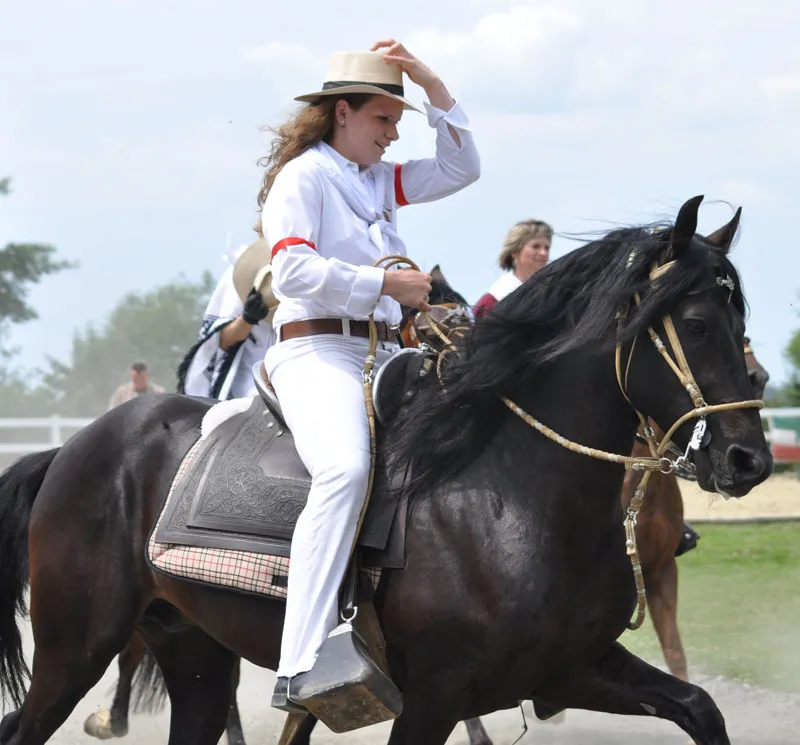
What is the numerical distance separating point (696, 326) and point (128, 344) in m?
65.2

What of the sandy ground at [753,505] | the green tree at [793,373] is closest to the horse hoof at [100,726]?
the sandy ground at [753,505]

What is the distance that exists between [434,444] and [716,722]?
1.29m

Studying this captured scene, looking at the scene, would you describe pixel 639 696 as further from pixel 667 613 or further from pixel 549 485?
pixel 667 613

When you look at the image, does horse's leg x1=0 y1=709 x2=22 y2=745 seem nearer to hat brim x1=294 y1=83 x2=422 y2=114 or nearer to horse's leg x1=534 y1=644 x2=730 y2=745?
horse's leg x1=534 y1=644 x2=730 y2=745

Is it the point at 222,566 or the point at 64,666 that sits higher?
the point at 222,566

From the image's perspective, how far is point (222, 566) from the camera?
173 inches

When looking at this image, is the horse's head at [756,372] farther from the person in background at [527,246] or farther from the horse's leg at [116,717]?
the horse's leg at [116,717]

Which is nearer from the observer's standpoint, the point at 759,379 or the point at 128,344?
the point at 759,379

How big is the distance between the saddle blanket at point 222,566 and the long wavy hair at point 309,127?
1177 millimetres

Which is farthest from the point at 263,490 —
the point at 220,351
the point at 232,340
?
the point at 220,351

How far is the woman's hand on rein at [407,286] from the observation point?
161 inches

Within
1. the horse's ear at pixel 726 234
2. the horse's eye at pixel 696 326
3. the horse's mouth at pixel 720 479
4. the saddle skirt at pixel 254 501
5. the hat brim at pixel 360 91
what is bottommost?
the saddle skirt at pixel 254 501

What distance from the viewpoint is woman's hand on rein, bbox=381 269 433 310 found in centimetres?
409

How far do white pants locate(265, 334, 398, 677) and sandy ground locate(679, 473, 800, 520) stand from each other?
1051 centimetres
